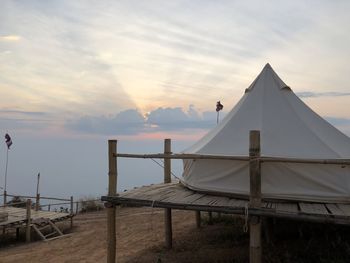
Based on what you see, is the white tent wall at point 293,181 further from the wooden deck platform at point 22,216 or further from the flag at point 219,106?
the wooden deck platform at point 22,216

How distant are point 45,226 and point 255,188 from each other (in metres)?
11.5

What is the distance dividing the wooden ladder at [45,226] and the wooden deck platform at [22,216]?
5.8 inches

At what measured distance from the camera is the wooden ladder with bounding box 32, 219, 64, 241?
14739 millimetres

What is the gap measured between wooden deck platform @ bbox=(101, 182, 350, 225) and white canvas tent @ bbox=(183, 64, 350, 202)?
0.20 meters

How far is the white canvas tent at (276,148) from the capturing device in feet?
23.0

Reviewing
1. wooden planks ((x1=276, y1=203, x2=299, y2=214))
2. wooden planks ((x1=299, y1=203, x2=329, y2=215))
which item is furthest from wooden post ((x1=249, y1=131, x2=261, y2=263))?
wooden planks ((x1=299, y1=203, x2=329, y2=215))

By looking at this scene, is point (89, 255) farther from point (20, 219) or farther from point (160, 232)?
point (20, 219)

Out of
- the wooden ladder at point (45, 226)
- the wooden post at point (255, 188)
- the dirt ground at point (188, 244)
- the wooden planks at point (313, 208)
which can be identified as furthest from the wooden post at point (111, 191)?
the wooden ladder at point (45, 226)

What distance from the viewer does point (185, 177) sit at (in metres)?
8.96

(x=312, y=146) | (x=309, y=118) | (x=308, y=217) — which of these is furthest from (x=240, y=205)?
(x=309, y=118)

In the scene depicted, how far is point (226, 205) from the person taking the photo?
6.90m

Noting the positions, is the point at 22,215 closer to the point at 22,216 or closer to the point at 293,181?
the point at 22,216

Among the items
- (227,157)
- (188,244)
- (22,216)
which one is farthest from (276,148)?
(22,216)

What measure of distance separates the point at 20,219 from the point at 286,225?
349 inches
